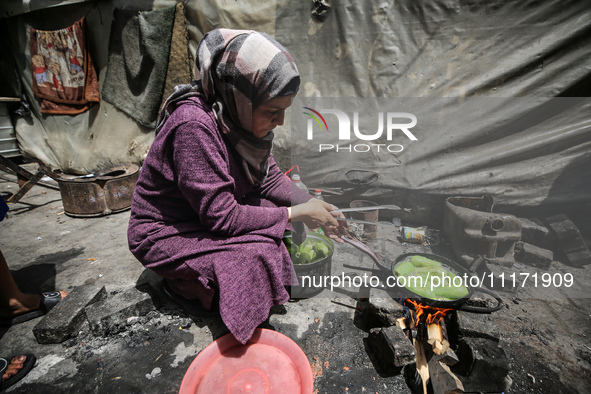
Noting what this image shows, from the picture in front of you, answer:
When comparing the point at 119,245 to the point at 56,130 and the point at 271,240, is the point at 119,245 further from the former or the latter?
the point at 56,130

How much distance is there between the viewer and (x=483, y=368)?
1547 millimetres

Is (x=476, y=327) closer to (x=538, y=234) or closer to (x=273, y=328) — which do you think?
(x=273, y=328)

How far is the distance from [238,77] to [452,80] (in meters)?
2.76

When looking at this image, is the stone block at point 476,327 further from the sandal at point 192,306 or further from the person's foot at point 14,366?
the person's foot at point 14,366

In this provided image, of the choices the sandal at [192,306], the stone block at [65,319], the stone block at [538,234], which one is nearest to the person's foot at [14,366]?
the stone block at [65,319]

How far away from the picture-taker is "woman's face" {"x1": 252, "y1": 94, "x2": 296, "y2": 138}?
67.4 inches

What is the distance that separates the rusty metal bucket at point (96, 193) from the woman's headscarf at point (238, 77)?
2.70 m

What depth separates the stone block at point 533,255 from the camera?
287cm

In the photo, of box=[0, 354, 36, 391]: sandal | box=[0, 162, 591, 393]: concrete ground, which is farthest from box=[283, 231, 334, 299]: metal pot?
box=[0, 354, 36, 391]: sandal

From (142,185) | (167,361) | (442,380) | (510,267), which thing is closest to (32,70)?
(142,185)

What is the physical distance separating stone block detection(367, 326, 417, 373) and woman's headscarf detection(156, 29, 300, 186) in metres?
1.57
